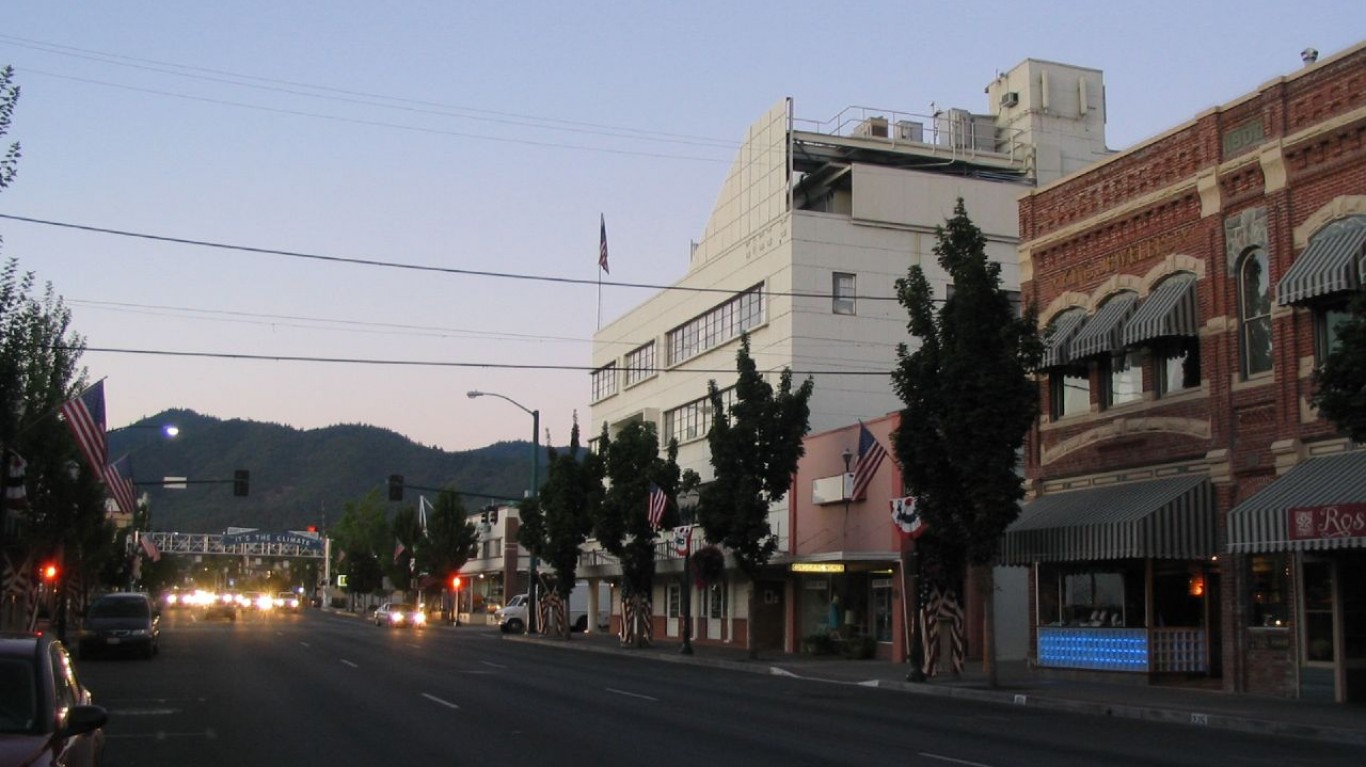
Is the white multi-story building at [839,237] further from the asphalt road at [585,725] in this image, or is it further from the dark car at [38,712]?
the dark car at [38,712]

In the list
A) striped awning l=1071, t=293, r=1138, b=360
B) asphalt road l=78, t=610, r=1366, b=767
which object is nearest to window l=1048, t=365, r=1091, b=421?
striped awning l=1071, t=293, r=1138, b=360

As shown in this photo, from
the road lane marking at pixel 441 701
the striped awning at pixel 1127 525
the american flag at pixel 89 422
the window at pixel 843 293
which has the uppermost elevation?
the window at pixel 843 293

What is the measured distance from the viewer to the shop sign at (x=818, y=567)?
38781 millimetres

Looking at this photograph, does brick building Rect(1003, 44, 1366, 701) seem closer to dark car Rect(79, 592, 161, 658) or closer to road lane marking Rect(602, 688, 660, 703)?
road lane marking Rect(602, 688, 660, 703)

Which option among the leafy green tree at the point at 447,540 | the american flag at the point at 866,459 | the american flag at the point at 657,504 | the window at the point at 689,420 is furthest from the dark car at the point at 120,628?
the leafy green tree at the point at 447,540

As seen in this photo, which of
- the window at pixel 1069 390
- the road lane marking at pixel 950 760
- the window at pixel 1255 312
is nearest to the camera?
Answer: the road lane marking at pixel 950 760

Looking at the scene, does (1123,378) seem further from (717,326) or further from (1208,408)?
(717,326)

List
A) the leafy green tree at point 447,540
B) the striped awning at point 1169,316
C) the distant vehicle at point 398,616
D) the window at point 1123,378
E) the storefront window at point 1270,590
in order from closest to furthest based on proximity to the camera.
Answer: the storefront window at point 1270,590
the striped awning at point 1169,316
the window at point 1123,378
the distant vehicle at point 398,616
the leafy green tree at point 447,540

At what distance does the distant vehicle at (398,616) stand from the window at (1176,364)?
53366 mm

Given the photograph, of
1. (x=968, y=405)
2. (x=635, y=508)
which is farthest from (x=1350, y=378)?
(x=635, y=508)

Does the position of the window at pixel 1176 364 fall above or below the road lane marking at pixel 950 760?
above

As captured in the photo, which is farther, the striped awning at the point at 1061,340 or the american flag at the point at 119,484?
the american flag at the point at 119,484

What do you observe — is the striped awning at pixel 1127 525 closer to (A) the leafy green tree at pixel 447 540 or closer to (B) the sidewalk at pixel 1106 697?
(B) the sidewalk at pixel 1106 697

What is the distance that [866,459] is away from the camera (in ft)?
117
